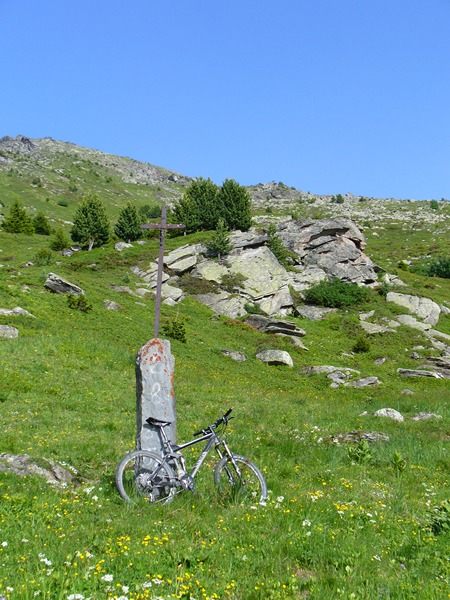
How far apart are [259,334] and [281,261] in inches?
889

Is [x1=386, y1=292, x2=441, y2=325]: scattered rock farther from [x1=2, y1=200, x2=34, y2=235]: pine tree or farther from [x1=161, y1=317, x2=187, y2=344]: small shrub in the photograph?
[x1=2, y1=200, x2=34, y2=235]: pine tree

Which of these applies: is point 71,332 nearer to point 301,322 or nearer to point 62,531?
point 62,531

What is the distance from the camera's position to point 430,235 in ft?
361

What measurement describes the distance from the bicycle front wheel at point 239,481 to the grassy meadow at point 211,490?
1.01 feet

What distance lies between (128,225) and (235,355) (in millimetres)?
43671

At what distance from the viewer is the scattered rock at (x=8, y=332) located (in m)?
24.6

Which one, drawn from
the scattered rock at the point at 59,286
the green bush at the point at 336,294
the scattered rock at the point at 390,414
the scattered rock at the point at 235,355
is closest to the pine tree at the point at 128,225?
the green bush at the point at 336,294

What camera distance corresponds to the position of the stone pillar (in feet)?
31.3

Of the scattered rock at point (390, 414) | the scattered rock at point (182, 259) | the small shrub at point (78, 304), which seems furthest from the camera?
the scattered rock at point (182, 259)

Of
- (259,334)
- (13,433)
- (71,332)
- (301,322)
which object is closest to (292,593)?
(13,433)

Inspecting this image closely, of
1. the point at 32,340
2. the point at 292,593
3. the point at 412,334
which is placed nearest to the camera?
the point at 292,593

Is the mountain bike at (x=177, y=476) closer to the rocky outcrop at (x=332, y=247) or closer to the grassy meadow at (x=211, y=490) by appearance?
the grassy meadow at (x=211, y=490)

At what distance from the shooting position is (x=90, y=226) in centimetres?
6925

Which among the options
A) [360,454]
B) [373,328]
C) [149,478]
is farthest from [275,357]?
[149,478]
